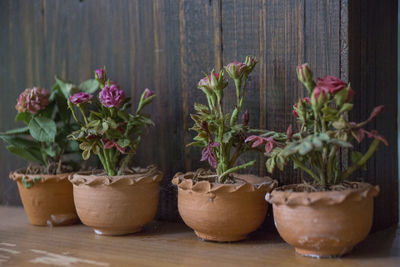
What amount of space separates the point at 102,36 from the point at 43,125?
0.37 metres

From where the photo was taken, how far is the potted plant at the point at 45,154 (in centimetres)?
160

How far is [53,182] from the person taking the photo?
161cm

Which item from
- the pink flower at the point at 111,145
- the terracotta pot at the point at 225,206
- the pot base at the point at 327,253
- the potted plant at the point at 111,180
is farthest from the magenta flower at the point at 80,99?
the pot base at the point at 327,253

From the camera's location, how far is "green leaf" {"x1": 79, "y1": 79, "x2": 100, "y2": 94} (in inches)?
65.9

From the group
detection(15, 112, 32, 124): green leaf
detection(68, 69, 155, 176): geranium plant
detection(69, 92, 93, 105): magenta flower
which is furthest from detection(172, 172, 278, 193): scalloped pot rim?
detection(15, 112, 32, 124): green leaf

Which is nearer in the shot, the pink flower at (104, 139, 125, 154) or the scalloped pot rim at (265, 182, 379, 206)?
the scalloped pot rim at (265, 182, 379, 206)

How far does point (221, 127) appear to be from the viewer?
53.2 inches

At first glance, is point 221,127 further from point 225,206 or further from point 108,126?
point 108,126

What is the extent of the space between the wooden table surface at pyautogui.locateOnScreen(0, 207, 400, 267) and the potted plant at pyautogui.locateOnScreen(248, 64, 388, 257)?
62 mm

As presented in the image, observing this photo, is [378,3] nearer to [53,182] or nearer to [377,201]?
[377,201]

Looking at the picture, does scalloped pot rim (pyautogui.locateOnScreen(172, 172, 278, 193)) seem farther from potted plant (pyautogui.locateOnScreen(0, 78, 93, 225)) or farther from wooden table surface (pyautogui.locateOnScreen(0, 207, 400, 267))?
potted plant (pyautogui.locateOnScreen(0, 78, 93, 225))

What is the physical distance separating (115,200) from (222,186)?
0.32 meters

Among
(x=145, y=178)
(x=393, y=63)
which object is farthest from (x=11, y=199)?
(x=393, y=63)

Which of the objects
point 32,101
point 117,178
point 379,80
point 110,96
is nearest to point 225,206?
point 117,178
